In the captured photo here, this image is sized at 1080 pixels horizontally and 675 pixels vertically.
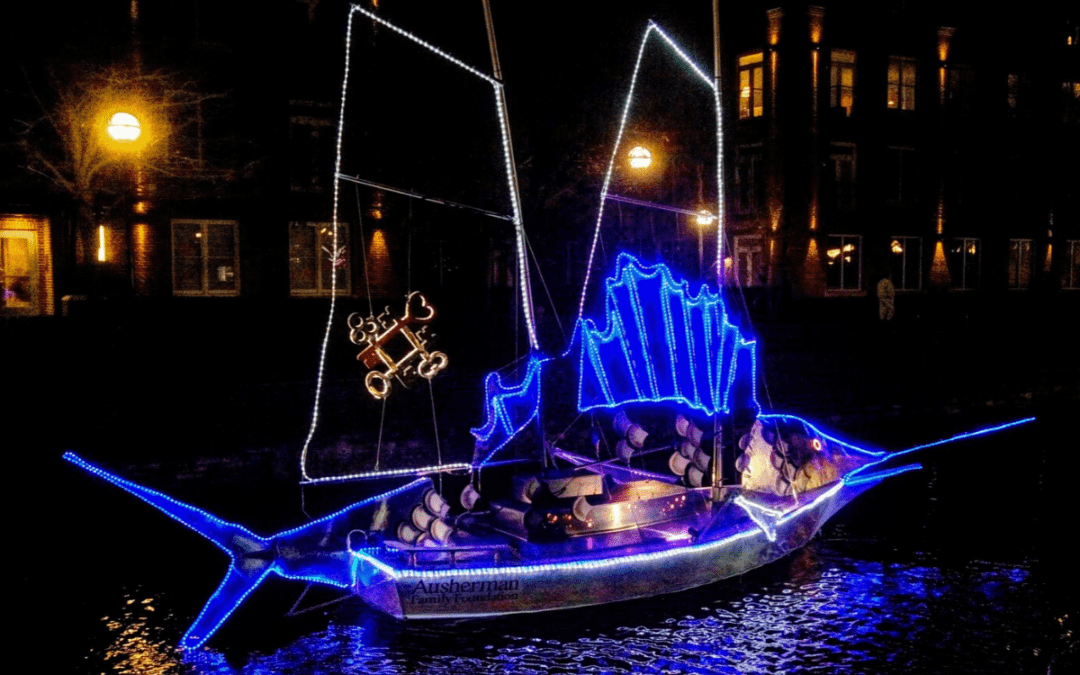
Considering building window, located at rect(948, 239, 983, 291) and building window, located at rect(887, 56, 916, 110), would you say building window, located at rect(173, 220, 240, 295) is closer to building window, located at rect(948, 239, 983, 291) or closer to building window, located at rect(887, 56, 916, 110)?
building window, located at rect(887, 56, 916, 110)

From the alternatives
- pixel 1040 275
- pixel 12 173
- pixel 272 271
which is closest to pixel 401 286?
pixel 272 271

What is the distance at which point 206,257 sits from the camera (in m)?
30.5

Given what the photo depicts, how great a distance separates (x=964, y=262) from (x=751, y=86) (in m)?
12.6

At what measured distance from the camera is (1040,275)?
151ft

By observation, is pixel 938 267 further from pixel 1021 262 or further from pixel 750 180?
pixel 750 180

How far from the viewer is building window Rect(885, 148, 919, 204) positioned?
136ft

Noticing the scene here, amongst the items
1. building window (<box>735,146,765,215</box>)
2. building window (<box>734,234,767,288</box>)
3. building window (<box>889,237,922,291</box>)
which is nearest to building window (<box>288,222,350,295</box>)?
building window (<box>734,234,767,288</box>)

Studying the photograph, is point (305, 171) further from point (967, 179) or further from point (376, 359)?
point (967, 179)

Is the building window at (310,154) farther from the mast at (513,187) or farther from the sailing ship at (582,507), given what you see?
the mast at (513,187)

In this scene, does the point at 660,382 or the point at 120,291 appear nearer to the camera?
the point at 660,382

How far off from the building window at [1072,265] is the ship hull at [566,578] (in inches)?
1603

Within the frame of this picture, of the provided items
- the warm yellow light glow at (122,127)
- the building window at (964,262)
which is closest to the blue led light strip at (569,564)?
the warm yellow light glow at (122,127)

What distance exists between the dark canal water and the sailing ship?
411 millimetres

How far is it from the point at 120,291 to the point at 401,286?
837 centimetres
